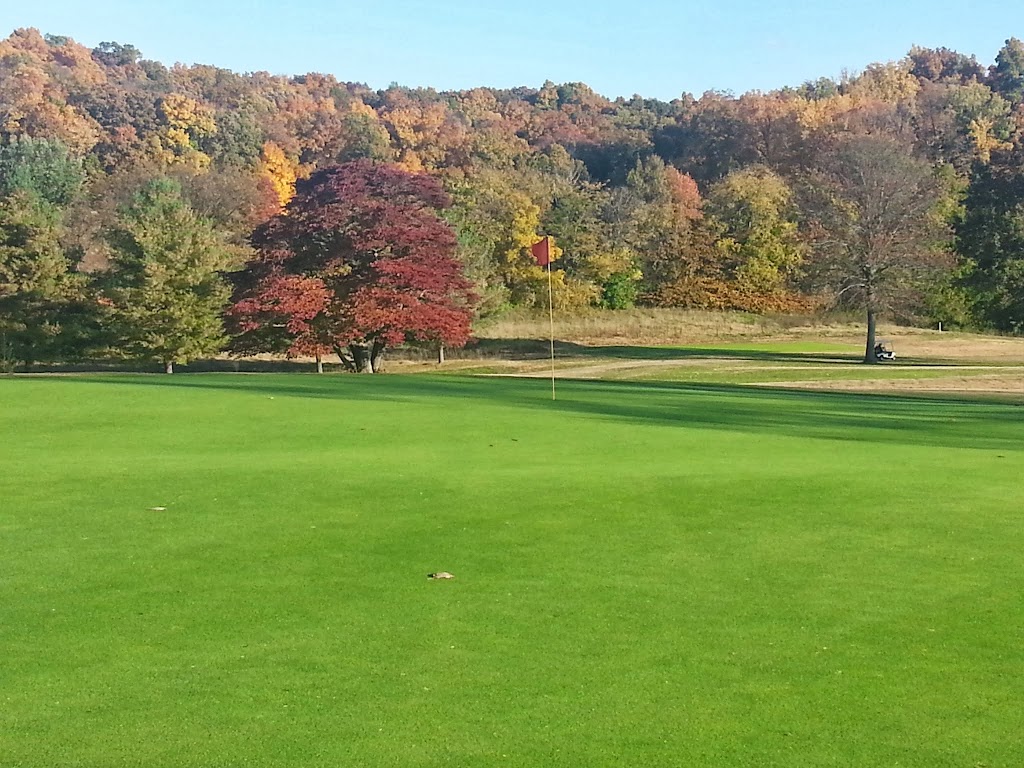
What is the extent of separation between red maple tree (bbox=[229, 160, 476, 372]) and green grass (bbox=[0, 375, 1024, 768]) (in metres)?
29.5

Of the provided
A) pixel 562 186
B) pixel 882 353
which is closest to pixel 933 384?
pixel 882 353

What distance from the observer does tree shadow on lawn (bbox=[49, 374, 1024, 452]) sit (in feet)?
59.1

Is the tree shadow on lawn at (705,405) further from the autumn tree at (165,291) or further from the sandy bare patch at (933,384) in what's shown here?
the autumn tree at (165,291)

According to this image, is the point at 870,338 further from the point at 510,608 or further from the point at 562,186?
the point at 510,608

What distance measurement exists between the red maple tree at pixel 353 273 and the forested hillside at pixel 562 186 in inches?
182

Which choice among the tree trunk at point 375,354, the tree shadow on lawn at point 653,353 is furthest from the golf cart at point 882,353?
the tree trunk at point 375,354

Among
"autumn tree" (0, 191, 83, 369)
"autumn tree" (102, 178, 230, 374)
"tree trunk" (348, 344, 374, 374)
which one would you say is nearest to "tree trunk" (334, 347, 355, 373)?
"tree trunk" (348, 344, 374, 374)

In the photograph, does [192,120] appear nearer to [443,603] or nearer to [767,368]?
[767,368]

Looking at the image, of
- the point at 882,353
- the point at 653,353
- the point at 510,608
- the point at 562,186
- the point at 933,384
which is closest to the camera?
the point at 510,608

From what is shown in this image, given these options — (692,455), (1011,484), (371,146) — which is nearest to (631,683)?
(1011,484)

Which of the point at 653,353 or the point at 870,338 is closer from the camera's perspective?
the point at 870,338

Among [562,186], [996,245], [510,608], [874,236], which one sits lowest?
[510,608]

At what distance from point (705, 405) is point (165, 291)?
1240 inches

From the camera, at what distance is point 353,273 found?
45.4 meters
